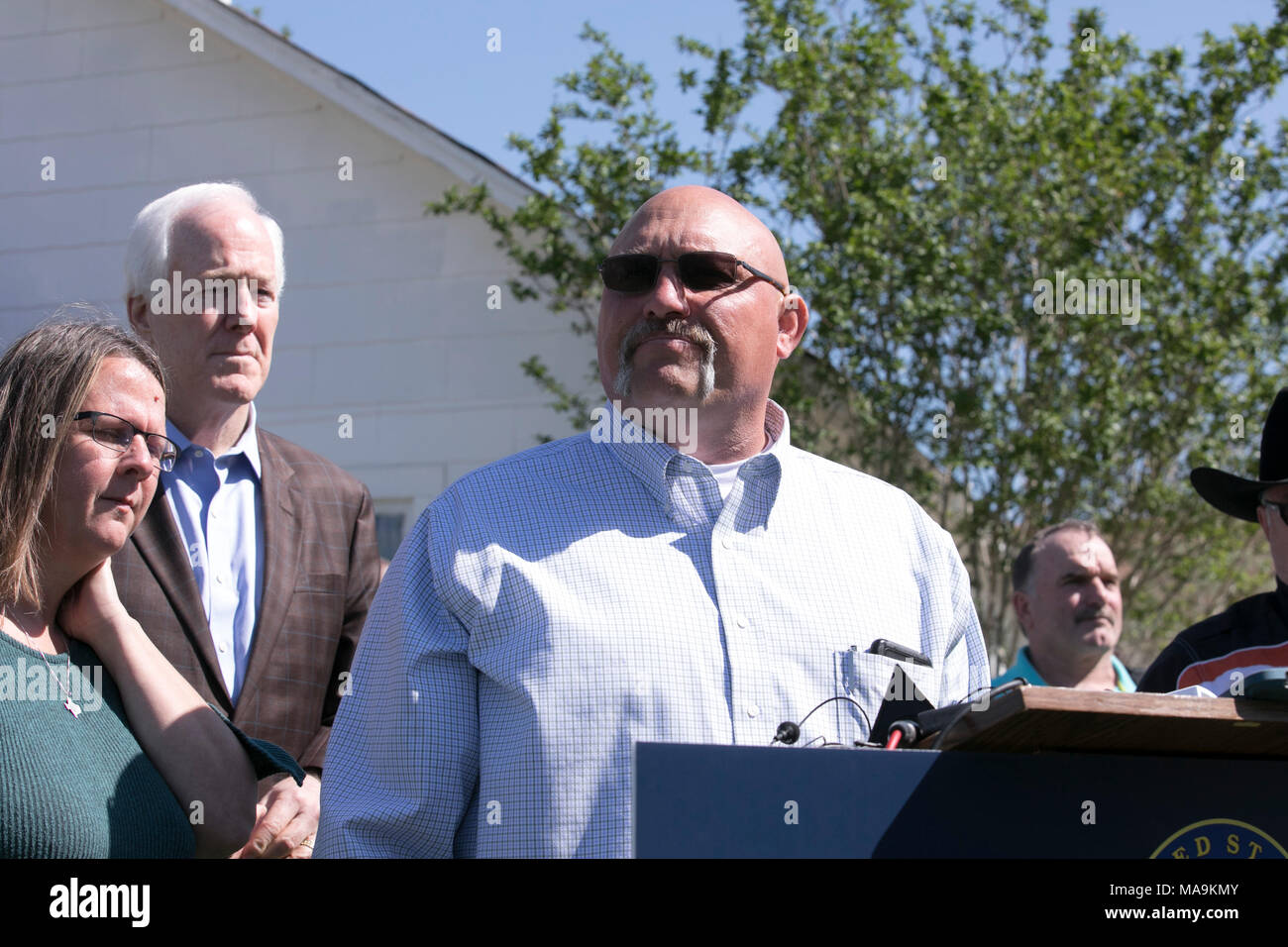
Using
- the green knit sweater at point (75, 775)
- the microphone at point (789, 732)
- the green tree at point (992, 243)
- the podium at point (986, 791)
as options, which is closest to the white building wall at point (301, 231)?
the green tree at point (992, 243)

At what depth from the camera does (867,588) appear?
2.88 meters

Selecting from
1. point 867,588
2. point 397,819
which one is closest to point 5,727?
point 397,819

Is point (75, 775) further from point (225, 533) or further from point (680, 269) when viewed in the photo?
point (680, 269)

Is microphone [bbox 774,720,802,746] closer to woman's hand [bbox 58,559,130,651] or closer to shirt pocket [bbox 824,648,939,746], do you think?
shirt pocket [bbox 824,648,939,746]

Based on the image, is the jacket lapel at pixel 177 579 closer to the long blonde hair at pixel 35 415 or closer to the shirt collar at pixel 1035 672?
the long blonde hair at pixel 35 415

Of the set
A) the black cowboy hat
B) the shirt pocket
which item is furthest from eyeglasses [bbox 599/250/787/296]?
the black cowboy hat

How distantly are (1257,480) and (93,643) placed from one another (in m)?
3.00

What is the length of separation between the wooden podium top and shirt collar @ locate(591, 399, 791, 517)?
1097 mm

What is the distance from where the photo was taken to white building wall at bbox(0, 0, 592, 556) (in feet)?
30.8

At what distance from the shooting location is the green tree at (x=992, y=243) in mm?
9039

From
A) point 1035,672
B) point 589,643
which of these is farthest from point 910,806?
point 1035,672

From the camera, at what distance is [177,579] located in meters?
3.32

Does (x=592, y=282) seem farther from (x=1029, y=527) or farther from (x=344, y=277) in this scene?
(x=1029, y=527)

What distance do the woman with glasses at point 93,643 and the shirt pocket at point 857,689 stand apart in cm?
114
